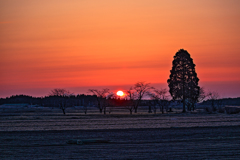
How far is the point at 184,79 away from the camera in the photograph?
80250mm

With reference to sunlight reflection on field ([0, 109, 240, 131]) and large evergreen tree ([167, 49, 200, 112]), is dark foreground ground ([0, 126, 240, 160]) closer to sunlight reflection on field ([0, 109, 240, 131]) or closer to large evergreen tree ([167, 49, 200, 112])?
sunlight reflection on field ([0, 109, 240, 131])

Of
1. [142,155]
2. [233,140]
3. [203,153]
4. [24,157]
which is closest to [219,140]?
[233,140]

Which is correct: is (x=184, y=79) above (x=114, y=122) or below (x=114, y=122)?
above

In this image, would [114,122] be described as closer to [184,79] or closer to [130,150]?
[130,150]

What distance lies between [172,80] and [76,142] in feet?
199

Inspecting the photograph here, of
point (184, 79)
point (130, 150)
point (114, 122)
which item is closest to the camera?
point (130, 150)

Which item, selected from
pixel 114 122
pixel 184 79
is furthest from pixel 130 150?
pixel 184 79

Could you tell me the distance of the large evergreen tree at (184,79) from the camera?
79938 millimetres

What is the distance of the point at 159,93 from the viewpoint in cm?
10606

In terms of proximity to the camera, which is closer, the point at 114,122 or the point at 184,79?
the point at 114,122

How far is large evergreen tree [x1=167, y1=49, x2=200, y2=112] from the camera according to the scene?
79.9m

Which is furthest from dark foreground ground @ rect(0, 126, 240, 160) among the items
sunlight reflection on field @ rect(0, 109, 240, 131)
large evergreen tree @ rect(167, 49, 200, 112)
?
large evergreen tree @ rect(167, 49, 200, 112)

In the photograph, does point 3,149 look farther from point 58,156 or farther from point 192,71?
point 192,71

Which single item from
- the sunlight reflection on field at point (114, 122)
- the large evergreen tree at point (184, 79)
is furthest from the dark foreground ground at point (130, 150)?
the large evergreen tree at point (184, 79)
